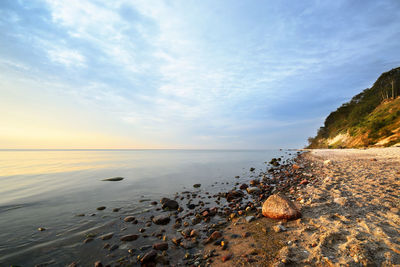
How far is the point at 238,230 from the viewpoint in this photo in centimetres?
585

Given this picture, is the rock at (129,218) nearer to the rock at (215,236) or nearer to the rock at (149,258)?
the rock at (149,258)

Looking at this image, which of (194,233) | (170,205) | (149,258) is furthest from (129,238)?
(170,205)

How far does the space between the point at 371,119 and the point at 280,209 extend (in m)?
72.3

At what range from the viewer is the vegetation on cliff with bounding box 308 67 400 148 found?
39.9m

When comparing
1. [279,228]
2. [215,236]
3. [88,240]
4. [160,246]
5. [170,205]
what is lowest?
[88,240]

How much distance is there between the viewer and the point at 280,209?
6.04 meters

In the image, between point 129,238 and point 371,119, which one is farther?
point 371,119

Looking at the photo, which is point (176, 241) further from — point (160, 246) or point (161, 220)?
point (161, 220)

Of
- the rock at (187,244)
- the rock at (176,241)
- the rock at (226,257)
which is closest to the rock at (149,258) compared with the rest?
the rock at (176,241)

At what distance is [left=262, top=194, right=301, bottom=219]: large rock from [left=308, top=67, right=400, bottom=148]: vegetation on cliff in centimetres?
4642

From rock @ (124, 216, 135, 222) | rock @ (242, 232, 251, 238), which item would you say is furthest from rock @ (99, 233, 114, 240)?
rock @ (242, 232, 251, 238)

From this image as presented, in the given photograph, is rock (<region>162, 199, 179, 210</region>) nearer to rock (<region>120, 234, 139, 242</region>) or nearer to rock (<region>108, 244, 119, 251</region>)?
rock (<region>120, 234, 139, 242</region>)

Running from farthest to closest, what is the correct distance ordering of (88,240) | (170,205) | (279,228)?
(170,205) < (88,240) < (279,228)

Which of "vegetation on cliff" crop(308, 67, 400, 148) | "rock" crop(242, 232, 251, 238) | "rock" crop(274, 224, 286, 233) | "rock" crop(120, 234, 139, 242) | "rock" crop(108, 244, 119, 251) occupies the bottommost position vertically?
"rock" crop(108, 244, 119, 251)
